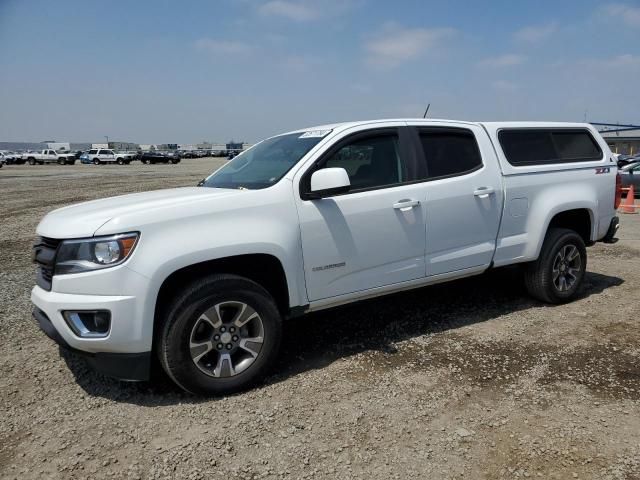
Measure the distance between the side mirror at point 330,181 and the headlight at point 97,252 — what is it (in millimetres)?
1216

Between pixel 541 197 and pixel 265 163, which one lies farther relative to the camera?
pixel 541 197

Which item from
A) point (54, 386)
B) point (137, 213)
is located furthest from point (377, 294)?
point (54, 386)

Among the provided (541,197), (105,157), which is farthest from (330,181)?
(105,157)

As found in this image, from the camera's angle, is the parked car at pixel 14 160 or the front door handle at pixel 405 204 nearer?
the front door handle at pixel 405 204

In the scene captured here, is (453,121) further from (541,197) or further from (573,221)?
(573,221)

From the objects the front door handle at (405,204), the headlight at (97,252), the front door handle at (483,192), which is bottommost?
the headlight at (97,252)

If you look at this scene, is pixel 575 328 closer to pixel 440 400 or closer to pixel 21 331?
pixel 440 400

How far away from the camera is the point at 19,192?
1858cm

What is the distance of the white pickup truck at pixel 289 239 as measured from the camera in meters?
2.93

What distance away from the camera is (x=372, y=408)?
305 centimetres

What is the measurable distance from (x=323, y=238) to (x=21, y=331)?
9.86 feet

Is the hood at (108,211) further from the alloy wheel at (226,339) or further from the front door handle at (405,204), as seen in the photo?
the front door handle at (405,204)

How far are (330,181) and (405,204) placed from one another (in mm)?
775

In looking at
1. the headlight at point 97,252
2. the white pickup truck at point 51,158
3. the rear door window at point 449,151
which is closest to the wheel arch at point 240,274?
the headlight at point 97,252
